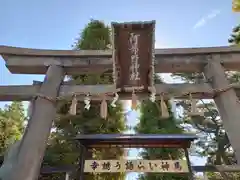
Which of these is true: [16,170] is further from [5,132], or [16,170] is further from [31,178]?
[5,132]

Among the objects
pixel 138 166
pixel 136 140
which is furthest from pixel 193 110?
pixel 138 166

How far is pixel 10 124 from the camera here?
39.4 feet

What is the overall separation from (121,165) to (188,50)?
11.1 feet

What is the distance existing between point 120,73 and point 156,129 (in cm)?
665

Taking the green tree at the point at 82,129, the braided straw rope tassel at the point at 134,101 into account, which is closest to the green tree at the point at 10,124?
the green tree at the point at 82,129

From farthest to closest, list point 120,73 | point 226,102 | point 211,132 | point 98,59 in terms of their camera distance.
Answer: point 211,132
point 98,59
point 120,73
point 226,102

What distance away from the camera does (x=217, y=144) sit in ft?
48.2

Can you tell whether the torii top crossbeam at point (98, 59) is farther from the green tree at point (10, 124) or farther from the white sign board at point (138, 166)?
the green tree at point (10, 124)

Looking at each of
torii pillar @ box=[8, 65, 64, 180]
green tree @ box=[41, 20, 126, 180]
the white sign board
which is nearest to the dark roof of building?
the white sign board

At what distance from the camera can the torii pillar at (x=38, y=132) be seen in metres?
3.98

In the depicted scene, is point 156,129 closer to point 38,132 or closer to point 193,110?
point 193,110

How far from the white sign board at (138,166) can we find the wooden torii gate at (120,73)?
3.85 ft

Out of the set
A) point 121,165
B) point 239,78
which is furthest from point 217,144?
point 121,165

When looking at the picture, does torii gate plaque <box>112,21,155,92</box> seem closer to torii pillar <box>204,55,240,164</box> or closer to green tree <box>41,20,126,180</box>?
torii pillar <box>204,55,240,164</box>
